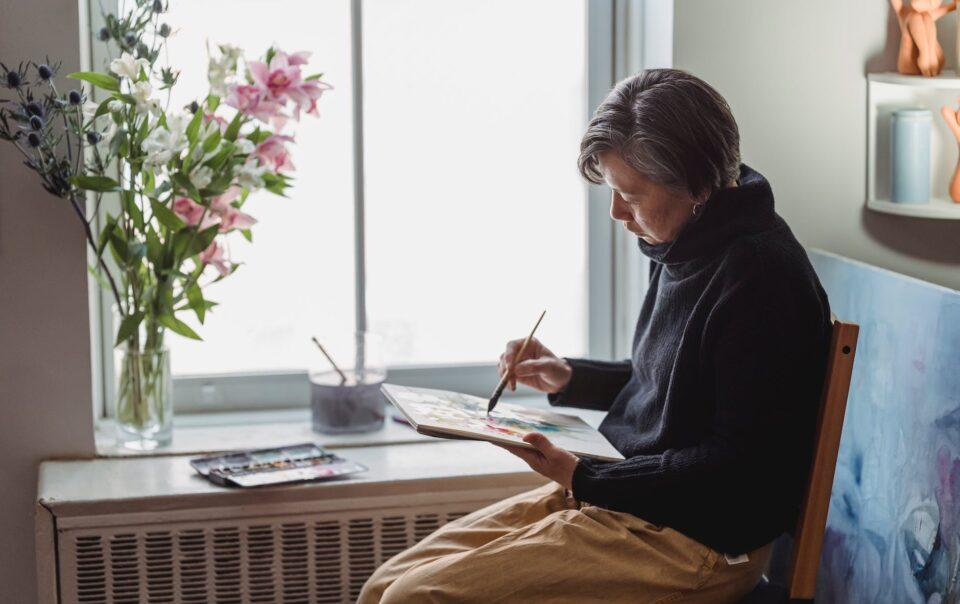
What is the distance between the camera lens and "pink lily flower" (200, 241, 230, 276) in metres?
2.05

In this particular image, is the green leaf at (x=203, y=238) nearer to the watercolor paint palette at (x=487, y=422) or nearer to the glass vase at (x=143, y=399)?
the glass vase at (x=143, y=399)

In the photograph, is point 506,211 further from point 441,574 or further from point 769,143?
point 441,574

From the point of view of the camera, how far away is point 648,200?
5.20 feet

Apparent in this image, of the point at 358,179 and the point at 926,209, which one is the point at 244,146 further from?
the point at 926,209

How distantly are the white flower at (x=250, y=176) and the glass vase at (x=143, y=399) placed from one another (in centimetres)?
38

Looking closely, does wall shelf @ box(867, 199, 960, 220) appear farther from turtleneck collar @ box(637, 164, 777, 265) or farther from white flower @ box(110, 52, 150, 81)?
white flower @ box(110, 52, 150, 81)

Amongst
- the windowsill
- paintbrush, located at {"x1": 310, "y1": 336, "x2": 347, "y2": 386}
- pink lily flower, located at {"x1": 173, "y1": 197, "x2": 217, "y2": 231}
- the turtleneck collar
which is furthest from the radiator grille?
the turtleneck collar

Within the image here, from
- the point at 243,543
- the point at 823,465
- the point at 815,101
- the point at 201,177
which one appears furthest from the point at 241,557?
the point at 815,101

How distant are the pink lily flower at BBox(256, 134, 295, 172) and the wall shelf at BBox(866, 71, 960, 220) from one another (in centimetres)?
107

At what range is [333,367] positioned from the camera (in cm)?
229

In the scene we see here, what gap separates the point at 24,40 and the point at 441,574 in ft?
3.95

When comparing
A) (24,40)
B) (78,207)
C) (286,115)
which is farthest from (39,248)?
(286,115)

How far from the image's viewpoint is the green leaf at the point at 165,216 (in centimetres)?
195

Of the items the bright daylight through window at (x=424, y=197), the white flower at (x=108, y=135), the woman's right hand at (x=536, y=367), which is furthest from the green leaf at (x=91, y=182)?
the woman's right hand at (x=536, y=367)
